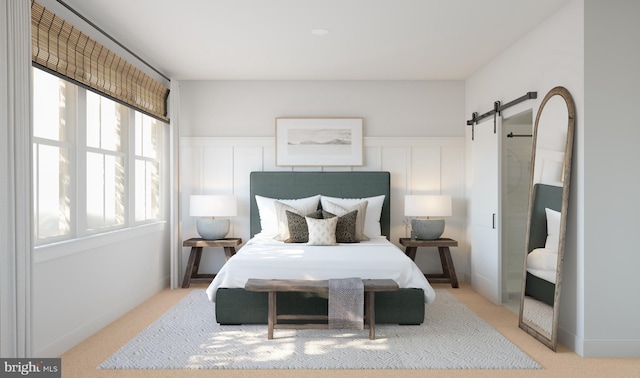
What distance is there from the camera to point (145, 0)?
3.55m

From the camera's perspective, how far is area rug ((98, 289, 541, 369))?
3.23m

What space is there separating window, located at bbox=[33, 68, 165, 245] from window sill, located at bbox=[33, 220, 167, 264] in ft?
0.26

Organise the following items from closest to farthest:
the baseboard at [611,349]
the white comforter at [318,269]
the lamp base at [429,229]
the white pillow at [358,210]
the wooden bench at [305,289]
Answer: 1. the baseboard at [611,349]
2. the wooden bench at [305,289]
3. the white comforter at [318,269]
4. the white pillow at [358,210]
5. the lamp base at [429,229]

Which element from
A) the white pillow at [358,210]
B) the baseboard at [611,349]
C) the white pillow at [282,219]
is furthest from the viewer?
the white pillow at [358,210]

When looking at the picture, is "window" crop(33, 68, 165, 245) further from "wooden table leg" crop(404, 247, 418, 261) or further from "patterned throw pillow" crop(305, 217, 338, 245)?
"wooden table leg" crop(404, 247, 418, 261)

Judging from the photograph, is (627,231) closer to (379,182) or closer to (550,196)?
(550,196)

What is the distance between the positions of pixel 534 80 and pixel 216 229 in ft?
12.7

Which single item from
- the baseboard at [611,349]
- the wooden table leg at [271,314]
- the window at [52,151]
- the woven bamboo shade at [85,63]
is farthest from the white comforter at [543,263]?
the woven bamboo shade at [85,63]

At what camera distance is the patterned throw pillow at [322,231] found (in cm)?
486

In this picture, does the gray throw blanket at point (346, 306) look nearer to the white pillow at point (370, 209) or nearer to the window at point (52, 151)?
the white pillow at point (370, 209)

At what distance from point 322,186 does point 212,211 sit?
143cm

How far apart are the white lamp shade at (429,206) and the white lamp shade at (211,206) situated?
2.20 metres

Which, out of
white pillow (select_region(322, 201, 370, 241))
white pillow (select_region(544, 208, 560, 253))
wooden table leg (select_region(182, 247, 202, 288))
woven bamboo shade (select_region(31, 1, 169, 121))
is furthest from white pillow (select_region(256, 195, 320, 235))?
white pillow (select_region(544, 208, 560, 253))

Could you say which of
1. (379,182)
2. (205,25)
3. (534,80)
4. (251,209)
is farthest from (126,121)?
(534,80)
